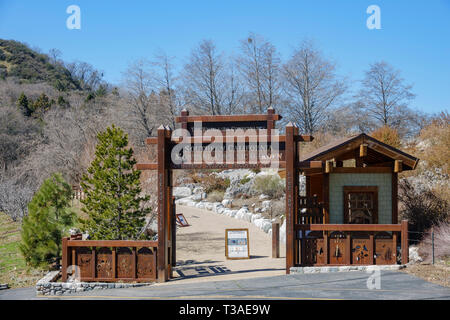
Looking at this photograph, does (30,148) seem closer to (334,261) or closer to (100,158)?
(100,158)

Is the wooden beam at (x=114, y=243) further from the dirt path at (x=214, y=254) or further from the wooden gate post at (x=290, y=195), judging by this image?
the wooden gate post at (x=290, y=195)

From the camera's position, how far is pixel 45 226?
41.6 feet

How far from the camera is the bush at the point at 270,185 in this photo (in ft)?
82.3

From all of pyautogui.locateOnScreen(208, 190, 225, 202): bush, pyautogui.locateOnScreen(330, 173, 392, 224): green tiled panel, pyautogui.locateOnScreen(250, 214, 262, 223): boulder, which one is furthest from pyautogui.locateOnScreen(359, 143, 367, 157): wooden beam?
pyautogui.locateOnScreen(208, 190, 225, 202): bush

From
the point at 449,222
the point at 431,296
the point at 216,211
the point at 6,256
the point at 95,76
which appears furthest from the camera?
the point at 95,76

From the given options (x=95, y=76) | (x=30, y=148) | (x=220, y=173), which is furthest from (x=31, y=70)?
(x=220, y=173)

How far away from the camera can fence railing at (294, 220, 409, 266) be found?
33.5 ft

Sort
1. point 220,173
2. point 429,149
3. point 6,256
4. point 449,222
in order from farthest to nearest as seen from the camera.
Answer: point 220,173 < point 429,149 < point 6,256 < point 449,222

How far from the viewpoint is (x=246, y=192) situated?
27.6 meters

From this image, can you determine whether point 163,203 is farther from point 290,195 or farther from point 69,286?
point 290,195

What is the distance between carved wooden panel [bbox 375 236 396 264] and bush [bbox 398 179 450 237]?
352cm

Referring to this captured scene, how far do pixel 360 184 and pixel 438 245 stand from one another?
2516 millimetres

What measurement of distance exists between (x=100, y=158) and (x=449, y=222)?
35.3 feet

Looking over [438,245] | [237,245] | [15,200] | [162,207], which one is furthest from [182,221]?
[438,245]
